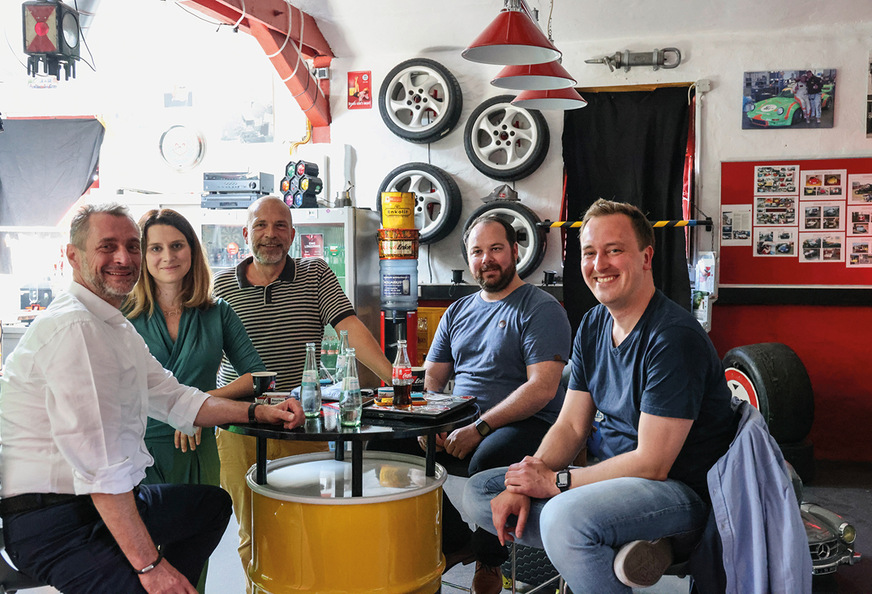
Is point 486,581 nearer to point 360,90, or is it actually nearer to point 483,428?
point 483,428

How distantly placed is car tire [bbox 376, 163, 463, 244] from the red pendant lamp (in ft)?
7.78

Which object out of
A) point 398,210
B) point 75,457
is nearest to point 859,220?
point 398,210

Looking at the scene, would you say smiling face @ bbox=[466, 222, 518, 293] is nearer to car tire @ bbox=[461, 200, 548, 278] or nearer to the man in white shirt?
the man in white shirt

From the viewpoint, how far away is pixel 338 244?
584 cm

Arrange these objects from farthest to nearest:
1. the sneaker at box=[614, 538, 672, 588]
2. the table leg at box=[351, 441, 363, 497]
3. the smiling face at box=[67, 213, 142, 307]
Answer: the table leg at box=[351, 441, 363, 497], the smiling face at box=[67, 213, 142, 307], the sneaker at box=[614, 538, 672, 588]

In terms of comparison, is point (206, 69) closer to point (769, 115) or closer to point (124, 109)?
point (124, 109)

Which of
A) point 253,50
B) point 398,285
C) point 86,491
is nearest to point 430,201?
point 398,285

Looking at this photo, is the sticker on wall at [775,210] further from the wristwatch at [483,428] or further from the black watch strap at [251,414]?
the black watch strap at [251,414]

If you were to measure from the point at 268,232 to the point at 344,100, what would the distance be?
133 inches

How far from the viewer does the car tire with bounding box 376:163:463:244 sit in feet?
19.5

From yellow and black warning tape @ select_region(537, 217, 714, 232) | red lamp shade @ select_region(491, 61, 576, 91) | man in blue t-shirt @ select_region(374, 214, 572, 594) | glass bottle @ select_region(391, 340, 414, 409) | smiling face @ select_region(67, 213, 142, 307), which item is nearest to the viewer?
smiling face @ select_region(67, 213, 142, 307)

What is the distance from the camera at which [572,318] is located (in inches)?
226

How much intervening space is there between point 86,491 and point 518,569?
73.3 inches

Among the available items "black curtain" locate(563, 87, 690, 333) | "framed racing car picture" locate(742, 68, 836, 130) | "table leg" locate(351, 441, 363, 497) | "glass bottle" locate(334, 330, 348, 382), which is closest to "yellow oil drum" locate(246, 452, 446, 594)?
"table leg" locate(351, 441, 363, 497)
